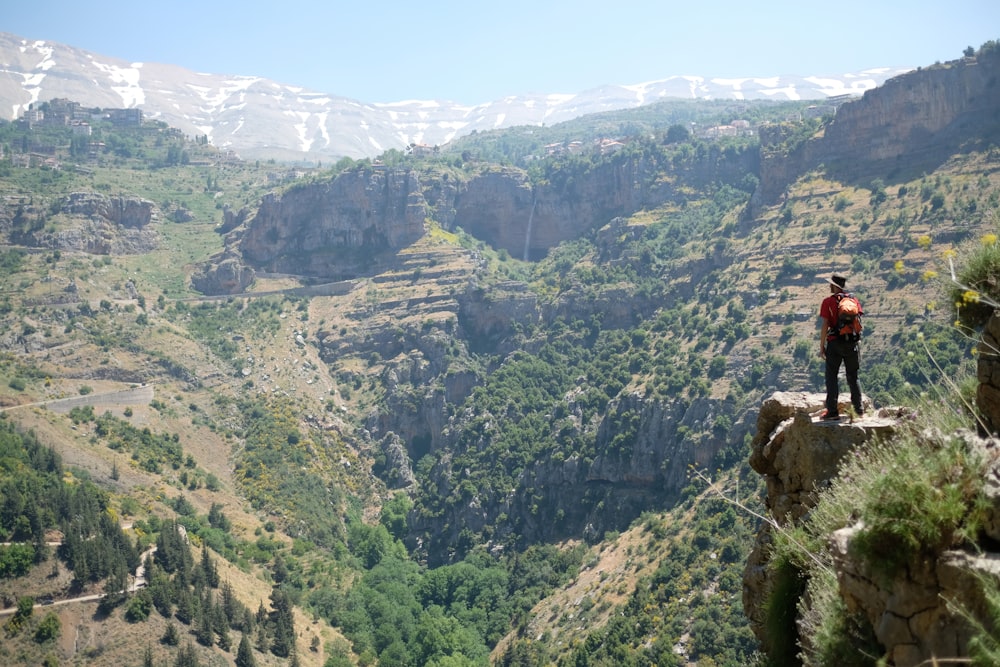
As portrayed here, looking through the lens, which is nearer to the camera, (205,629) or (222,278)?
(205,629)

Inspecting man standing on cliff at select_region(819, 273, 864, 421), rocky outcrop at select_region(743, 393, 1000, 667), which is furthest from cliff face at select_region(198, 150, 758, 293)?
rocky outcrop at select_region(743, 393, 1000, 667)

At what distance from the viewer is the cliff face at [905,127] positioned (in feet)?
266

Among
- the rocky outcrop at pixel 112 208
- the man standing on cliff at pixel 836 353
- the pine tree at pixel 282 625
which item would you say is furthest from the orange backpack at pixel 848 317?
the rocky outcrop at pixel 112 208

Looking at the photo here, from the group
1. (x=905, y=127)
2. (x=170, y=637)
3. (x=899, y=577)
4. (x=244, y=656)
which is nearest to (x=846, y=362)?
(x=899, y=577)

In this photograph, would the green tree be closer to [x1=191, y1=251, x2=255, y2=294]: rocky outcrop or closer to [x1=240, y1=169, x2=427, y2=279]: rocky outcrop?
[x1=191, y1=251, x2=255, y2=294]: rocky outcrop

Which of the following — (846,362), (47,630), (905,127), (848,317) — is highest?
(905,127)

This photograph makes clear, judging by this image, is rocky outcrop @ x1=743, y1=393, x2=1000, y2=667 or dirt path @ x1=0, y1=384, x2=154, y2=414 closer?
rocky outcrop @ x1=743, y1=393, x2=1000, y2=667

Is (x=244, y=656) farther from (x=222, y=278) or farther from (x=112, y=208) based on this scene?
(x=112, y=208)

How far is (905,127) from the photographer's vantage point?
85375 millimetres

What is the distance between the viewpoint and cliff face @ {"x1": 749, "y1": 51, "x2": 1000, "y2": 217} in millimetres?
81062

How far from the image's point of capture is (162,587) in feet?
180

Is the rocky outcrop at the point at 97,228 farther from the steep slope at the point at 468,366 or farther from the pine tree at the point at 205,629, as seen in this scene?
the pine tree at the point at 205,629

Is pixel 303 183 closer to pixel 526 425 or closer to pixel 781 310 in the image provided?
pixel 526 425

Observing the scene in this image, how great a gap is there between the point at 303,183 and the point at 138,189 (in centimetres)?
2658
